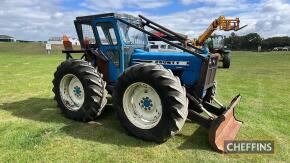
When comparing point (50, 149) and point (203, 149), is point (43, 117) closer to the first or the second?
point (50, 149)

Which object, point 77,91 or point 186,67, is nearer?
point 186,67

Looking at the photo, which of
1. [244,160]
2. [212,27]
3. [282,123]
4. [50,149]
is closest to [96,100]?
[50,149]

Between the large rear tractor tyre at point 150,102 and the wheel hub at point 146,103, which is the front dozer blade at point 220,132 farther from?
the wheel hub at point 146,103

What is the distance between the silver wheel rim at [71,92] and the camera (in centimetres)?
648

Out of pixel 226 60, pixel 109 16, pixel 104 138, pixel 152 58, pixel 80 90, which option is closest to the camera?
pixel 104 138

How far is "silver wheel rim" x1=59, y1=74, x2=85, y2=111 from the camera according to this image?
21.2 ft

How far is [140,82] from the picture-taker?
5.18m

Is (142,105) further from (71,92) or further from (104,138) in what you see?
(71,92)

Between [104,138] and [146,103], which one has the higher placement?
[146,103]

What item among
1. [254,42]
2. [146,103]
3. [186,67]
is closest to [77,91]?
[146,103]

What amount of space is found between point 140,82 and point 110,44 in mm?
1700

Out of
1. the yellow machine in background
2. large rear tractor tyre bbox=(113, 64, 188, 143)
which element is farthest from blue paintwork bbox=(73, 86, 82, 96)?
the yellow machine in background

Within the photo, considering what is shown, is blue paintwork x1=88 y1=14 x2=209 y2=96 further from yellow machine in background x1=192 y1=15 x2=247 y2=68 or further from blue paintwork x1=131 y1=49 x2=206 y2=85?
yellow machine in background x1=192 y1=15 x2=247 y2=68

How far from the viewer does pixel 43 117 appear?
21.8 ft
